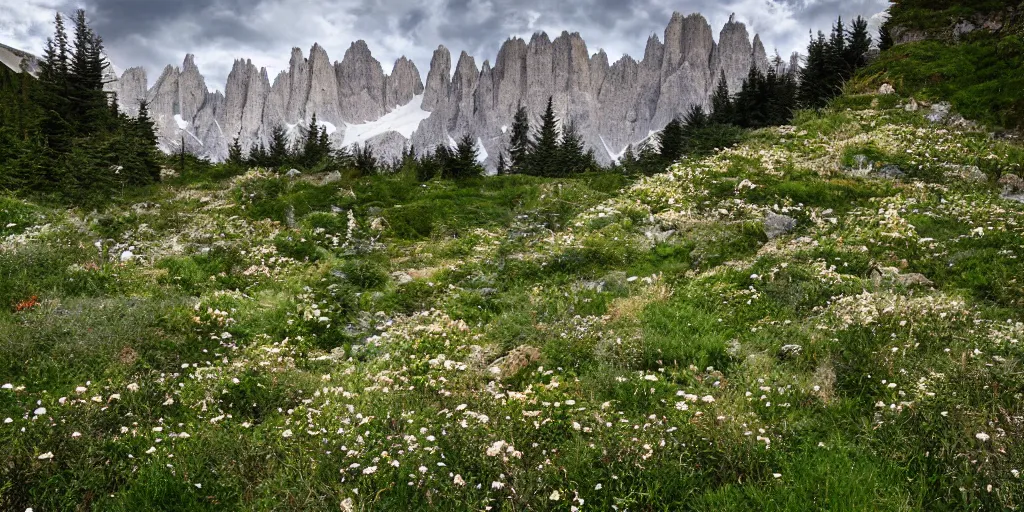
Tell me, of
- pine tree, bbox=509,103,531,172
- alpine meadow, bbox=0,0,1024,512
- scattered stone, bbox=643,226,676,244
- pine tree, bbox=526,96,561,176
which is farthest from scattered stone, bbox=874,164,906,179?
pine tree, bbox=509,103,531,172

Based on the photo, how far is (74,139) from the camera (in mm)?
24438

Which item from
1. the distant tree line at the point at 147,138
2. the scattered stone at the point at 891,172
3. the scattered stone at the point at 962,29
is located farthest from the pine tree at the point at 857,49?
the scattered stone at the point at 891,172

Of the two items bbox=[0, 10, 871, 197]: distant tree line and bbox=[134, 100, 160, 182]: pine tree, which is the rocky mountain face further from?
bbox=[134, 100, 160, 182]: pine tree

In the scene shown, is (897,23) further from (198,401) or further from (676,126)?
(198,401)

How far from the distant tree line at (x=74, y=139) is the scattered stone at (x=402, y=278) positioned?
14.9m

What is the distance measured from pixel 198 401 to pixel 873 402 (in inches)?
308

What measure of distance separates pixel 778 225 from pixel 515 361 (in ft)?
28.0

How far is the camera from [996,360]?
5500 mm

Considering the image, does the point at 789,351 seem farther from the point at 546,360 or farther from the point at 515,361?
the point at 515,361

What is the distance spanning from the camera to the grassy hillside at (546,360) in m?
4.62

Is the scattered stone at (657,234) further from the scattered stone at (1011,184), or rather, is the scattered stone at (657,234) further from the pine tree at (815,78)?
the pine tree at (815,78)

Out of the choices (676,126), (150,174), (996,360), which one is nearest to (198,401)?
(996,360)

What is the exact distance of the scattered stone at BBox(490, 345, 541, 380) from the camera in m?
7.06

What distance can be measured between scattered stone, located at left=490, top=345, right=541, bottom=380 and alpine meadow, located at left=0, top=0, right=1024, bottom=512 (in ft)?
0.14
